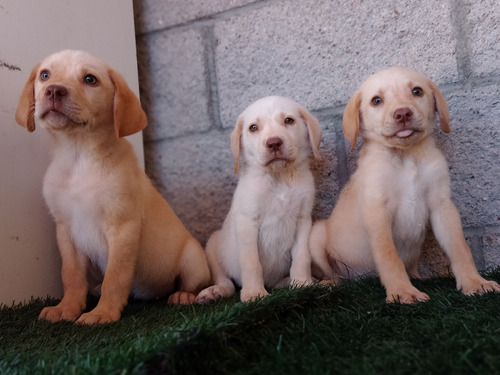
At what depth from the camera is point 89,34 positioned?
3.29 meters

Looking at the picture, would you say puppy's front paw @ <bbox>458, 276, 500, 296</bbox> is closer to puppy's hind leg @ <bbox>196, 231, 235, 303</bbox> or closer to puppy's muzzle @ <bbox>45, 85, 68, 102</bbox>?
puppy's hind leg @ <bbox>196, 231, 235, 303</bbox>

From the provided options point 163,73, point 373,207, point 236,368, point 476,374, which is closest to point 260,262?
point 373,207

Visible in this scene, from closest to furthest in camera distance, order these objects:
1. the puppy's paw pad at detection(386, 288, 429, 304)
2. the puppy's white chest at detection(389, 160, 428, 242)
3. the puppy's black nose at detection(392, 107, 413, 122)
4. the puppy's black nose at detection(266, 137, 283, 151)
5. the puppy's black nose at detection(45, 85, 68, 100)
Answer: the puppy's paw pad at detection(386, 288, 429, 304) < the puppy's black nose at detection(45, 85, 68, 100) < the puppy's black nose at detection(392, 107, 413, 122) < the puppy's white chest at detection(389, 160, 428, 242) < the puppy's black nose at detection(266, 137, 283, 151)

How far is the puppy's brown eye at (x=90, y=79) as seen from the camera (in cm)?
249

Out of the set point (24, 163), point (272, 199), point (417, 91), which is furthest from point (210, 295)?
point (417, 91)

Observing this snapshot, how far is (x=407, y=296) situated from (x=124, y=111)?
5.54 ft

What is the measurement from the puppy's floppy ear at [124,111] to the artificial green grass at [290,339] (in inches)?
38.0

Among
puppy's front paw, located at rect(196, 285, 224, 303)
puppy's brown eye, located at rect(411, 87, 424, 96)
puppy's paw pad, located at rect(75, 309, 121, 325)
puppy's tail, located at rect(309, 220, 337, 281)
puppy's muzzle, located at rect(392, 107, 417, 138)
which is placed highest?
puppy's brown eye, located at rect(411, 87, 424, 96)

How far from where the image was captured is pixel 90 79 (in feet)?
8.21

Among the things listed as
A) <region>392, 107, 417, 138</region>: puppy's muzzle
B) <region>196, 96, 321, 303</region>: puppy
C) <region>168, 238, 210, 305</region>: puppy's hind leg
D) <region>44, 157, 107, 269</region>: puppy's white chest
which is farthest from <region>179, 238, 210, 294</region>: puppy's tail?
<region>392, 107, 417, 138</region>: puppy's muzzle

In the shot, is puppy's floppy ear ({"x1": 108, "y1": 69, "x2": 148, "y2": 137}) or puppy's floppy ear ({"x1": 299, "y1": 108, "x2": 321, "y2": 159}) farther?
puppy's floppy ear ({"x1": 299, "y1": 108, "x2": 321, "y2": 159})

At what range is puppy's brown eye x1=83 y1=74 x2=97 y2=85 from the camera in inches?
98.1

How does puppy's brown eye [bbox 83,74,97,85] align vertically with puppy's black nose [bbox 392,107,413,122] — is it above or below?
above

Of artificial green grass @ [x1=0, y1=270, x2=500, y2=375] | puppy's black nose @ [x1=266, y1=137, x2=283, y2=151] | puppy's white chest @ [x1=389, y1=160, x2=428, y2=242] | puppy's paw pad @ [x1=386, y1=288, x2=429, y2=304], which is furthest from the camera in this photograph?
puppy's black nose @ [x1=266, y1=137, x2=283, y2=151]
